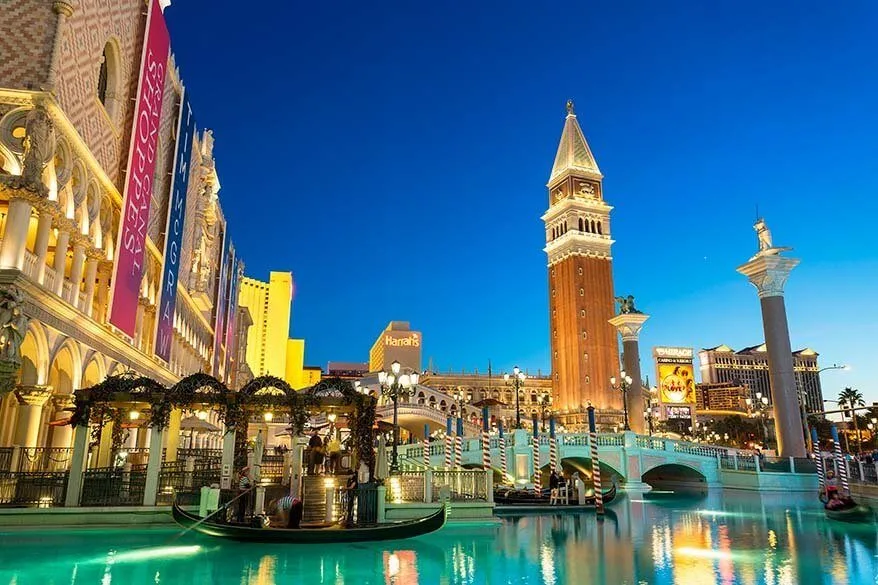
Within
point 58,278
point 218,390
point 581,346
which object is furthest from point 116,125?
point 581,346

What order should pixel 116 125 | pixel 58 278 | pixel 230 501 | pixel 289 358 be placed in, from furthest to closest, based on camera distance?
pixel 289 358, pixel 116 125, pixel 58 278, pixel 230 501

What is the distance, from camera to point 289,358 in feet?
547

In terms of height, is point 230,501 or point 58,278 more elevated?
Answer: point 58,278

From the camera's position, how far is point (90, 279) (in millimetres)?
23391

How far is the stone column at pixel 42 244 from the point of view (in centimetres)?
1850

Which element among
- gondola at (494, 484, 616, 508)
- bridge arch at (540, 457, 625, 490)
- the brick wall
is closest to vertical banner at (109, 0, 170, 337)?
the brick wall

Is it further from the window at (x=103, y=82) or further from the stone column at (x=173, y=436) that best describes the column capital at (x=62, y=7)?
the stone column at (x=173, y=436)

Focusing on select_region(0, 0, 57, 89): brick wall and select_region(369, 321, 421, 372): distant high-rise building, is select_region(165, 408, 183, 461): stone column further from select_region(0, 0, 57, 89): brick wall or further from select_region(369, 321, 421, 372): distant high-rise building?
select_region(369, 321, 421, 372): distant high-rise building

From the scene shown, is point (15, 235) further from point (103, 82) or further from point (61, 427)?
point (103, 82)

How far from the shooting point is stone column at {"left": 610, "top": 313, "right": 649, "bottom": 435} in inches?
1914

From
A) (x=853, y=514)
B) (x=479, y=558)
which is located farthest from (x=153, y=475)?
(x=853, y=514)

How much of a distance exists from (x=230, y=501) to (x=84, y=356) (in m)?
9.99

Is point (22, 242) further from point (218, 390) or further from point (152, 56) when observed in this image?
point (152, 56)

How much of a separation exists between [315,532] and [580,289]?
6841cm
